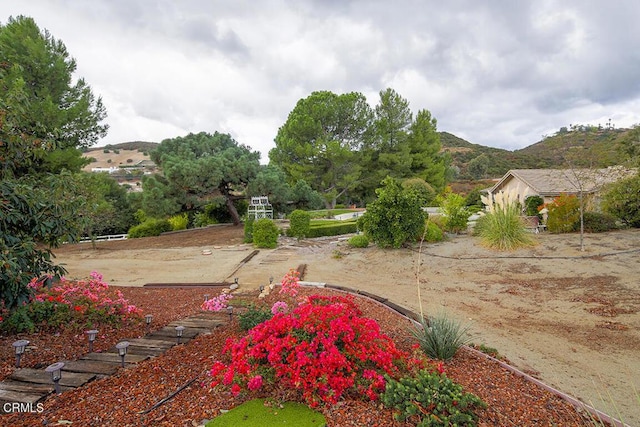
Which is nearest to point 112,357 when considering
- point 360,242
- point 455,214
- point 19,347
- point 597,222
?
point 19,347

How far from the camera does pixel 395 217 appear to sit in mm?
9875

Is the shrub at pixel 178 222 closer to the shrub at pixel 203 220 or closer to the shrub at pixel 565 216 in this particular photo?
the shrub at pixel 203 220

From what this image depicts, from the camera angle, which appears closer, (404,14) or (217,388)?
(217,388)

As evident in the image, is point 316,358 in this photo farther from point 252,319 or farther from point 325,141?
point 325,141

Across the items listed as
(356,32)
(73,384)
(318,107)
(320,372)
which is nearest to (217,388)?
(320,372)

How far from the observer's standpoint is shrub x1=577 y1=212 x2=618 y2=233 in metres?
10.5

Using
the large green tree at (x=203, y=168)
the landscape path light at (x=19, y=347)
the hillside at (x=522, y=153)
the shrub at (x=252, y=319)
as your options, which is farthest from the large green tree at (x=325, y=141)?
the landscape path light at (x=19, y=347)

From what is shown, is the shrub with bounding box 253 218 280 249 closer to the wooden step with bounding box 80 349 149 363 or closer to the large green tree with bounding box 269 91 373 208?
the wooden step with bounding box 80 349 149 363

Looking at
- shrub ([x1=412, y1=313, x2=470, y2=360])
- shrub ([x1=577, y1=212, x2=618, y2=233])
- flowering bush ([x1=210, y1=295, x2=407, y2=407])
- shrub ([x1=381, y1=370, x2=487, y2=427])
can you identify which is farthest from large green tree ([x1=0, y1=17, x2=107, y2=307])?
shrub ([x1=577, y1=212, x2=618, y2=233])

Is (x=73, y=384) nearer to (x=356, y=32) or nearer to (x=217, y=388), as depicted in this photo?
(x=217, y=388)

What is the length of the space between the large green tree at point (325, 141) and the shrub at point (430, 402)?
24.5m

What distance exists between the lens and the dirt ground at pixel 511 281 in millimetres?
3482

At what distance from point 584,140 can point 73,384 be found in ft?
42.9

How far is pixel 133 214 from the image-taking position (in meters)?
20.1
